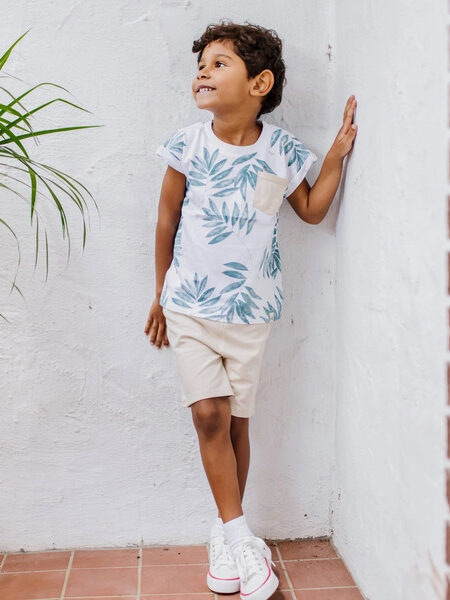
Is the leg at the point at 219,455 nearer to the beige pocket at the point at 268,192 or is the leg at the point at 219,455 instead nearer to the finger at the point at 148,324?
the finger at the point at 148,324

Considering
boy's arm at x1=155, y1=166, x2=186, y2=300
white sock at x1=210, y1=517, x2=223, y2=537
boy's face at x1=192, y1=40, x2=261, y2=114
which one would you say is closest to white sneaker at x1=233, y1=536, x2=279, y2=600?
white sock at x1=210, y1=517, x2=223, y2=537

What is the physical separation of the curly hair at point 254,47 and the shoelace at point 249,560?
1028 mm

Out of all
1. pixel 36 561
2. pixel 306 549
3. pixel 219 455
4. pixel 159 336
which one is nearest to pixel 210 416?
pixel 219 455

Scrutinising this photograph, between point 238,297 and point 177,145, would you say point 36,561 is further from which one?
point 177,145

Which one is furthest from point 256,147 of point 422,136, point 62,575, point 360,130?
point 62,575

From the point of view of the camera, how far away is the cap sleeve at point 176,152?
5.72ft

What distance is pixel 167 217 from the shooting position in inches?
70.5

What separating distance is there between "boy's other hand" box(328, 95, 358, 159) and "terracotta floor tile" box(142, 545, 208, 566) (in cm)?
105

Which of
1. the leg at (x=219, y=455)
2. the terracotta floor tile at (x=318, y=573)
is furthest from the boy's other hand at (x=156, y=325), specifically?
the terracotta floor tile at (x=318, y=573)

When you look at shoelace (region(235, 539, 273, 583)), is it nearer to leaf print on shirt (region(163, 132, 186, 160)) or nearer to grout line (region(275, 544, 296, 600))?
grout line (region(275, 544, 296, 600))

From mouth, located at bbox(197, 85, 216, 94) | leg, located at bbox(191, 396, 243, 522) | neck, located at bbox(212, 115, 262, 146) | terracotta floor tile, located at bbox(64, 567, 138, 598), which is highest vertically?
mouth, located at bbox(197, 85, 216, 94)

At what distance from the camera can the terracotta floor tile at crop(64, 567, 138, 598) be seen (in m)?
1.71

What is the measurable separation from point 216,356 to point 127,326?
0.89 ft

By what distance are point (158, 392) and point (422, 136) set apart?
0.98m
